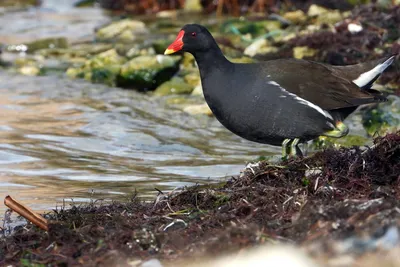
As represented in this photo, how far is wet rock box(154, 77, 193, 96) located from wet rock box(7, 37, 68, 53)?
417 centimetres

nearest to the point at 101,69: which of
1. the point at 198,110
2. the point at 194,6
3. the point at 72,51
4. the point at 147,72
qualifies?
the point at 147,72

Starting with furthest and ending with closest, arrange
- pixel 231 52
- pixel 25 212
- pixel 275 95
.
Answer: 1. pixel 231 52
2. pixel 275 95
3. pixel 25 212

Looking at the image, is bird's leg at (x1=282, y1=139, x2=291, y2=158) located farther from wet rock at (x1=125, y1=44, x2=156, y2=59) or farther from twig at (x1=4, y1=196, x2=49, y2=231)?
wet rock at (x1=125, y1=44, x2=156, y2=59)

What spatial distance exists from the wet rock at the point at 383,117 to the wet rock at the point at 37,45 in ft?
24.5

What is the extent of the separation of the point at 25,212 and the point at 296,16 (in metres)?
10.7

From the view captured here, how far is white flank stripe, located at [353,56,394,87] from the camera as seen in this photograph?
703 centimetres

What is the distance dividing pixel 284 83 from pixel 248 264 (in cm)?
303

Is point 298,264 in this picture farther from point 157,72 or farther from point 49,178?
point 157,72

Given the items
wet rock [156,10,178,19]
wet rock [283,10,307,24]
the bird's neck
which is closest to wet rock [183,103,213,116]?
the bird's neck

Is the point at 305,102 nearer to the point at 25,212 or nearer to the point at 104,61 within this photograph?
the point at 25,212

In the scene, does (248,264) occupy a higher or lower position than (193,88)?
higher

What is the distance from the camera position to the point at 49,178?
712 cm

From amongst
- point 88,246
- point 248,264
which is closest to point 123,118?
point 88,246

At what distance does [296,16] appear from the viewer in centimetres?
1440
